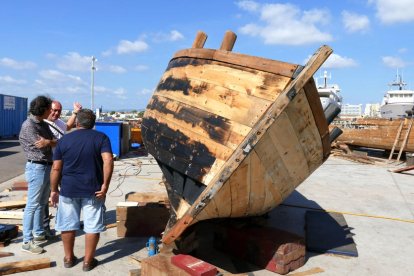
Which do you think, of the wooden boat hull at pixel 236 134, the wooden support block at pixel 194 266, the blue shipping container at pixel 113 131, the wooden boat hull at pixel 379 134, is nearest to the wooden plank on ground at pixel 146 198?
the wooden boat hull at pixel 236 134

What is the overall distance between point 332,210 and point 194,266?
4282 mm

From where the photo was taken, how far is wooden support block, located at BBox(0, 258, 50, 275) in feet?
11.4

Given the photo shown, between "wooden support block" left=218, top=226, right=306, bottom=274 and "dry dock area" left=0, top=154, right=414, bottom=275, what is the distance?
112 mm

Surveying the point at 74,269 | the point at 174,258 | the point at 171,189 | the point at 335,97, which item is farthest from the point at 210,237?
the point at 335,97

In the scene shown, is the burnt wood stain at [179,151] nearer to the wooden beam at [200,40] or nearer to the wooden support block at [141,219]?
the wooden support block at [141,219]

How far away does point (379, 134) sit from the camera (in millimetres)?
16094

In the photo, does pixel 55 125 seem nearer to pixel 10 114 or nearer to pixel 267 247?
pixel 267 247

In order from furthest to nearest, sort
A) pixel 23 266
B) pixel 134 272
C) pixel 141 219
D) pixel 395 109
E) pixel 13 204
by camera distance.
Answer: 1. pixel 395 109
2. pixel 13 204
3. pixel 141 219
4. pixel 23 266
5. pixel 134 272

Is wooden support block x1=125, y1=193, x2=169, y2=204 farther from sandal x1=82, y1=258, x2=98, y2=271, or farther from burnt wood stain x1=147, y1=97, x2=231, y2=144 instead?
burnt wood stain x1=147, y1=97, x2=231, y2=144

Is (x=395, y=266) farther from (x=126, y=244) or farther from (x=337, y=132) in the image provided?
(x=126, y=244)

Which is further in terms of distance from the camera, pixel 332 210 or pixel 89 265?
pixel 332 210

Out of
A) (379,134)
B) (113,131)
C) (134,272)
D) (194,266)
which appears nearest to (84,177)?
(134,272)

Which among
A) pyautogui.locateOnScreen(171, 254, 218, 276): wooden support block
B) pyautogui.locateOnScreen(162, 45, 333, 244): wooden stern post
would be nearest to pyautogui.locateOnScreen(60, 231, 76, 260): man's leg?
pyautogui.locateOnScreen(171, 254, 218, 276): wooden support block

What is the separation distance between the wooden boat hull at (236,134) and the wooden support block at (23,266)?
130 cm
